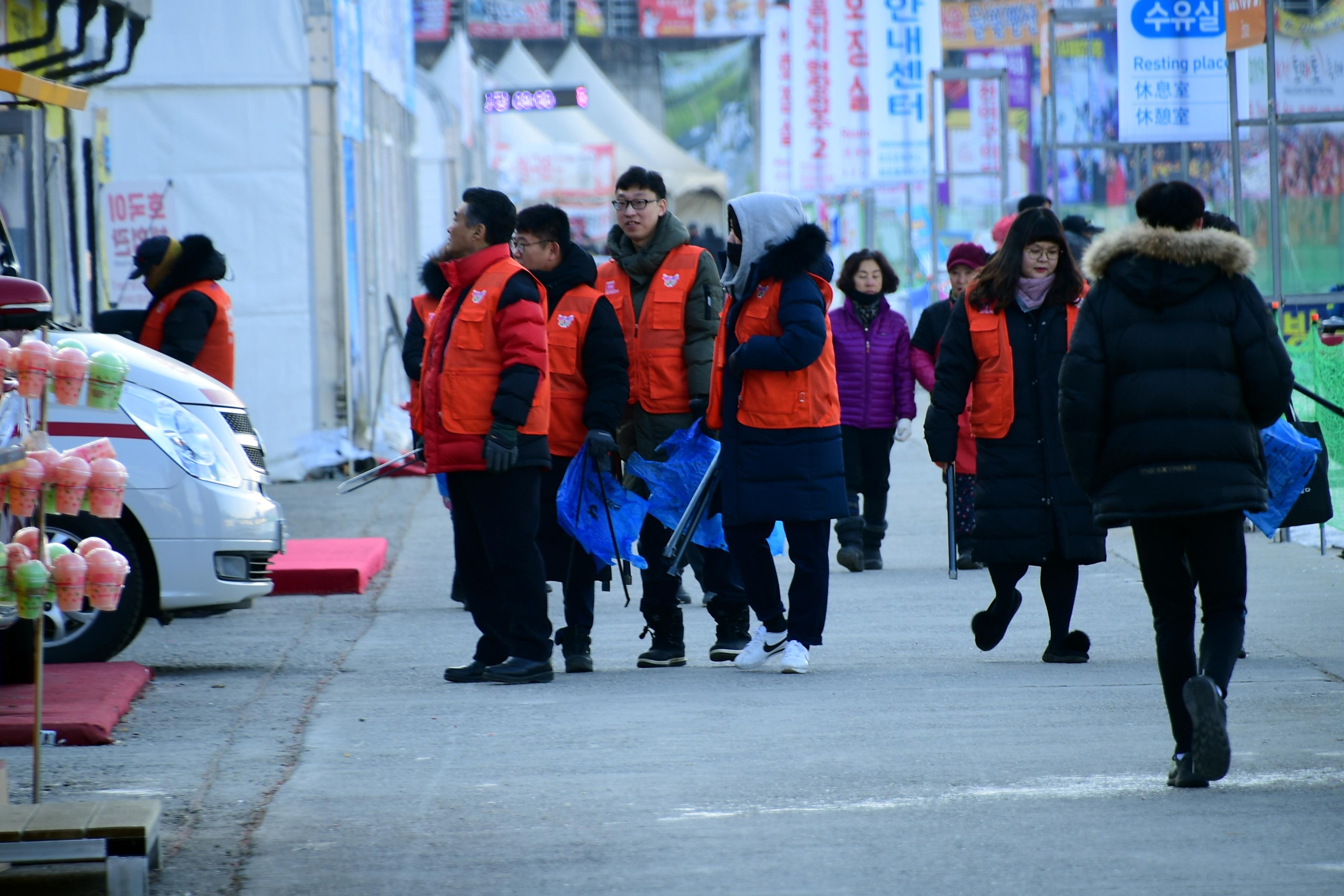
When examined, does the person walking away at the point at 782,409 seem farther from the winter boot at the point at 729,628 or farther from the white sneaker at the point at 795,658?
the winter boot at the point at 729,628

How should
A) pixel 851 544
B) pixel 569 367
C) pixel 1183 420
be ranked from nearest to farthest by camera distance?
pixel 1183 420 < pixel 569 367 < pixel 851 544

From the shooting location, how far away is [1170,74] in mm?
14938

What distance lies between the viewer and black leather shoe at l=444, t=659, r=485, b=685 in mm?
7398

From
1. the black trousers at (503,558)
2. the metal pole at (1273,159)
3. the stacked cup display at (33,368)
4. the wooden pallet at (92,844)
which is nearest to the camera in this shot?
the wooden pallet at (92,844)

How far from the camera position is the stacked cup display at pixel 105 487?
4.92 metres

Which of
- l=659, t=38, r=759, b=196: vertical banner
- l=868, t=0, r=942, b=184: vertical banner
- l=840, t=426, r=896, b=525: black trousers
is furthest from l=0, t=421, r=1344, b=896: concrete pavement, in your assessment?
l=659, t=38, r=759, b=196: vertical banner

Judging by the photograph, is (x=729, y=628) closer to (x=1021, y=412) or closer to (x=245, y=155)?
(x=1021, y=412)

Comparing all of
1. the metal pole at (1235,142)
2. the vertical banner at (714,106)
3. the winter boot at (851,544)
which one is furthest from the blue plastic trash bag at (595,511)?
the vertical banner at (714,106)

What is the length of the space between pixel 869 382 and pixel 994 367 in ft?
12.4

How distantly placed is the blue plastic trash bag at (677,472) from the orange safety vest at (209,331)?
10.0ft

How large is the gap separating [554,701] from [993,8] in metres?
46.6

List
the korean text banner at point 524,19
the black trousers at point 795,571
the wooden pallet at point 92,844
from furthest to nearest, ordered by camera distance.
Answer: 1. the korean text banner at point 524,19
2. the black trousers at point 795,571
3. the wooden pallet at point 92,844

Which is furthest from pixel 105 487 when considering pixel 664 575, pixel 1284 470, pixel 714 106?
A: pixel 714 106

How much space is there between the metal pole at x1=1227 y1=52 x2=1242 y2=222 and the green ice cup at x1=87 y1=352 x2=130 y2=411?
981 centimetres
